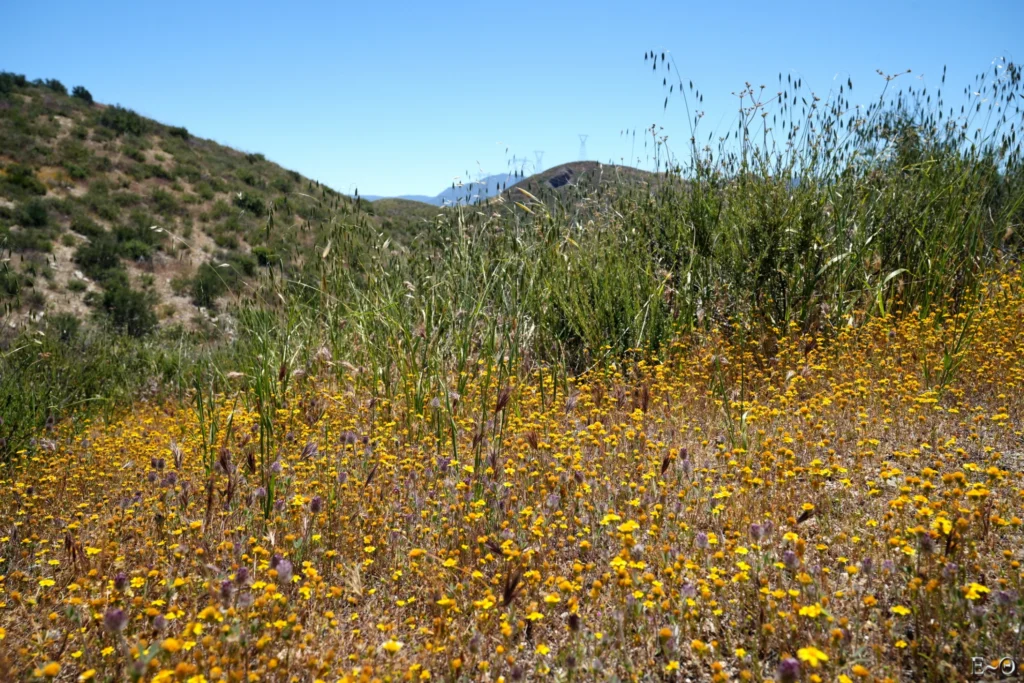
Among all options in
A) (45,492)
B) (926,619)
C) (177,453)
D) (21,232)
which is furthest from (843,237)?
Result: (21,232)

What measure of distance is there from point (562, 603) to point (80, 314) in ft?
55.3

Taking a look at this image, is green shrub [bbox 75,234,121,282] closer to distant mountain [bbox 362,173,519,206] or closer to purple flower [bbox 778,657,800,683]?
distant mountain [bbox 362,173,519,206]

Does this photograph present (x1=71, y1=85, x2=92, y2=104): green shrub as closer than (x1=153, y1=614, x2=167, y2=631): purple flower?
No

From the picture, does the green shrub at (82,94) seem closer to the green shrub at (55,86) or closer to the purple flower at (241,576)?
the green shrub at (55,86)

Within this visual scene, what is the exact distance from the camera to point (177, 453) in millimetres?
3105

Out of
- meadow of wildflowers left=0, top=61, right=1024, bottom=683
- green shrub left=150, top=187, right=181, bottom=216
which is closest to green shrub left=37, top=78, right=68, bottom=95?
green shrub left=150, top=187, right=181, bottom=216

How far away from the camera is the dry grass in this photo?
2.01m

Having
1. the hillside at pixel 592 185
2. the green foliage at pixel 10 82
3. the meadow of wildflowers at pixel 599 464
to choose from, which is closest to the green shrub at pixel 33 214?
the green foliage at pixel 10 82

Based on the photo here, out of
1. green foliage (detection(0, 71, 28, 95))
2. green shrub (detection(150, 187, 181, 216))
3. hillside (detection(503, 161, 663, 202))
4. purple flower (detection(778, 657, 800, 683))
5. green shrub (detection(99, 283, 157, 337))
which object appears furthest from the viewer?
green foliage (detection(0, 71, 28, 95))

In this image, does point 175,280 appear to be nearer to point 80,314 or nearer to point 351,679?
point 80,314

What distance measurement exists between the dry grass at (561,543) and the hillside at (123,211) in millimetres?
8773

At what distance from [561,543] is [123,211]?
2397 centimetres

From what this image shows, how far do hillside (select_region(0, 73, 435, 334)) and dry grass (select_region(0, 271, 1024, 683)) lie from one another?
8.77 m

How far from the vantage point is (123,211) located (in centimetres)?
2200
